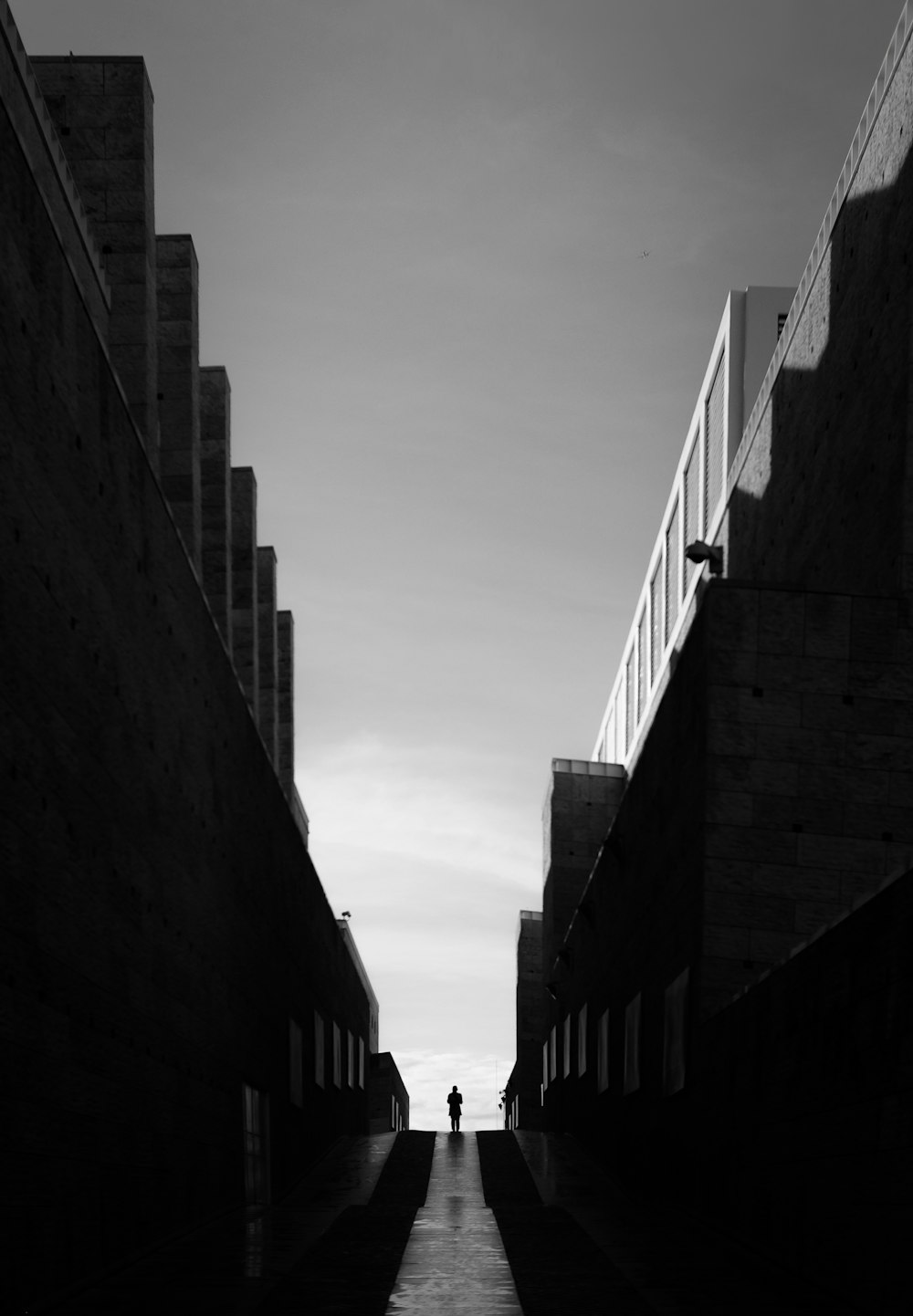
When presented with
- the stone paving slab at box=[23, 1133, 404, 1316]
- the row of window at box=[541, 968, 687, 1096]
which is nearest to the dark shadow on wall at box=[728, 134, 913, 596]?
the row of window at box=[541, 968, 687, 1096]

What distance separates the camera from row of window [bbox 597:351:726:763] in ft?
154

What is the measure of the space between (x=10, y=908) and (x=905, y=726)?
11.7 m

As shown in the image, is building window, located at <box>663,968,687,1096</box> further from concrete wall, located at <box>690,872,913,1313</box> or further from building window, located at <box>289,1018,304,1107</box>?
building window, located at <box>289,1018,304,1107</box>

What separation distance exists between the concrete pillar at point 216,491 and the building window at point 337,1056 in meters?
A: 15.6

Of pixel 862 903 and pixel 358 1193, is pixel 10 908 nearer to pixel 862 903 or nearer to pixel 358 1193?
pixel 862 903

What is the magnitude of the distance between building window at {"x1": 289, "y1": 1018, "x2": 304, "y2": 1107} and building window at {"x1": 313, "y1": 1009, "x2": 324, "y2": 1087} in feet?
11.2

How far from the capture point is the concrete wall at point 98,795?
11617 millimetres

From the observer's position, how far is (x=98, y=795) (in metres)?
14.1

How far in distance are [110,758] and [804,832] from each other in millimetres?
8621

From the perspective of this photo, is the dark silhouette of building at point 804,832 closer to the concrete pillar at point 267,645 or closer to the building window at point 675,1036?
the building window at point 675,1036

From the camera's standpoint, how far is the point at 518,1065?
68.1 m

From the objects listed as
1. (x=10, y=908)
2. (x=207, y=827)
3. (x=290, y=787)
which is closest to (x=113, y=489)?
(x=10, y=908)

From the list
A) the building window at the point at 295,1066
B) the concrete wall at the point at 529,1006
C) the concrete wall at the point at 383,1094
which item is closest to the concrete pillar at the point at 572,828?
the concrete wall at the point at 529,1006

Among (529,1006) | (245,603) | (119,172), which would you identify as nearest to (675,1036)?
(119,172)
